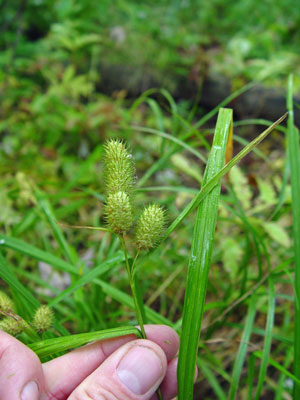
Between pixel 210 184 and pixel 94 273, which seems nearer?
pixel 210 184

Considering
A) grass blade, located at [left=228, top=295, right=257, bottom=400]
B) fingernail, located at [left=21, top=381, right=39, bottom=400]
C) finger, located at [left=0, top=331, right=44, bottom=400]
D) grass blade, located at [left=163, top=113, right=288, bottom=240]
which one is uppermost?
grass blade, located at [left=163, top=113, right=288, bottom=240]

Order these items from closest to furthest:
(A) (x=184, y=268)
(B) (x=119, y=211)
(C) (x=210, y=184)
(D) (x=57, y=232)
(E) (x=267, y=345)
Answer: (B) (x=119, y=211)
(C) (x=210, y=184)
(E) (x=267, y=345)
(D) (x=57, y=232)
(A) (x=184, y=268)

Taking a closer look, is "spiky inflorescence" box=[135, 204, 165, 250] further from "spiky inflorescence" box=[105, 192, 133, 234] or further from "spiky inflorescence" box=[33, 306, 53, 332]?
"spiky inflorescence" box=[33, 306, 53, 332]

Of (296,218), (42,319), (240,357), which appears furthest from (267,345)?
(42,319)

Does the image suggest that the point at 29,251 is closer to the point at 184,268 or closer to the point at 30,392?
the point at 30,392

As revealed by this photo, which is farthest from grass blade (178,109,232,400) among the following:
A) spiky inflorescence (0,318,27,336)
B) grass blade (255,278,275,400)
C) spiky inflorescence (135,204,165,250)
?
spiky inflorescence (0,318,27,336)
